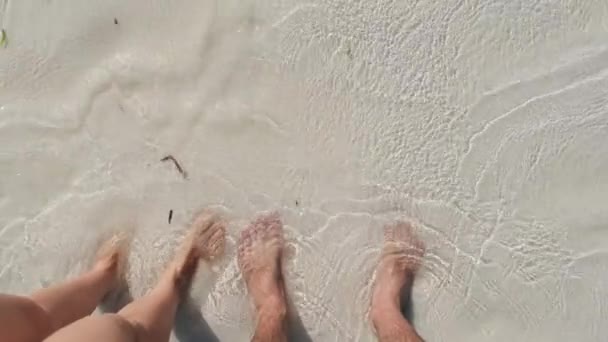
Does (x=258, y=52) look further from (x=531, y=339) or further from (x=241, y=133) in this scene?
(x=531, y=339)

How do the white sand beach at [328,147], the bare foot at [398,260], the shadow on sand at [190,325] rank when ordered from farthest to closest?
the shadow on sand at [190,325]
the bare foot at [398,260]
the white sand beach at [328,147]

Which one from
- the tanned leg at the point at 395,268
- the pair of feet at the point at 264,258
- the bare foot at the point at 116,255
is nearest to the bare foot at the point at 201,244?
the pair of feet at the point at 264,258

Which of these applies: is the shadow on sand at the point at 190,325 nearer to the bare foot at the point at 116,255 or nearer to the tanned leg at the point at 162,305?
the tanned leg at the point at 162,305

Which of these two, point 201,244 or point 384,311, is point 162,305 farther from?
point 384,311

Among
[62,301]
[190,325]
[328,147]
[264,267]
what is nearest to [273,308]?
[264,267]

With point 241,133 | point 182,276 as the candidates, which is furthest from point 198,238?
point 241,133

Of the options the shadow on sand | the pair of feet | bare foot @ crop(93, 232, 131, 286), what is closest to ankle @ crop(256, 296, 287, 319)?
the pair of feet

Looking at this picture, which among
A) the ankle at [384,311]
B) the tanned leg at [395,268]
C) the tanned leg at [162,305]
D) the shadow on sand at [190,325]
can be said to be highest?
the tanned leg at [395,268]

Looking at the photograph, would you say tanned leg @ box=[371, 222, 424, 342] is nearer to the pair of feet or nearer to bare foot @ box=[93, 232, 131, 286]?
the pair of feet
